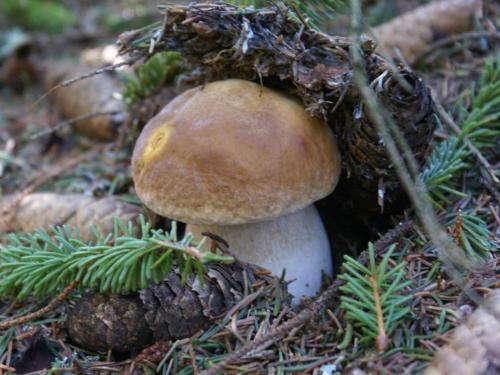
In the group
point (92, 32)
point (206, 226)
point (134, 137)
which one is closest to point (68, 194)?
point (134, 137)

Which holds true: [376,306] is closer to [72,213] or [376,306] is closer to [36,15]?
[72,213]

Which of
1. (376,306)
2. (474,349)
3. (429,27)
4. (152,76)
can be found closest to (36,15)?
(152,76)

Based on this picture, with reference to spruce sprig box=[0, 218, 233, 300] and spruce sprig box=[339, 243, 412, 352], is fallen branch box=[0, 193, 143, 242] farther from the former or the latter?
spruce sprig box=[339, 243, 412, 352]

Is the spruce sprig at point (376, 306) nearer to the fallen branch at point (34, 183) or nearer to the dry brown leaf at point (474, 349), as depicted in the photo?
the dry brown leaf at point (474, 349)

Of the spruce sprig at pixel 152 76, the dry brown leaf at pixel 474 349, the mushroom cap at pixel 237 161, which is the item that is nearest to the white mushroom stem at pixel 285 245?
the mushroom cap at pixel 237 161

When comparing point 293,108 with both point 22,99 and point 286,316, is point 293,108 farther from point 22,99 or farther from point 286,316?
point 22,99

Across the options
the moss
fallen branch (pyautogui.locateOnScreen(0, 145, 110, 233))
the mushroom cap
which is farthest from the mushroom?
the moss
